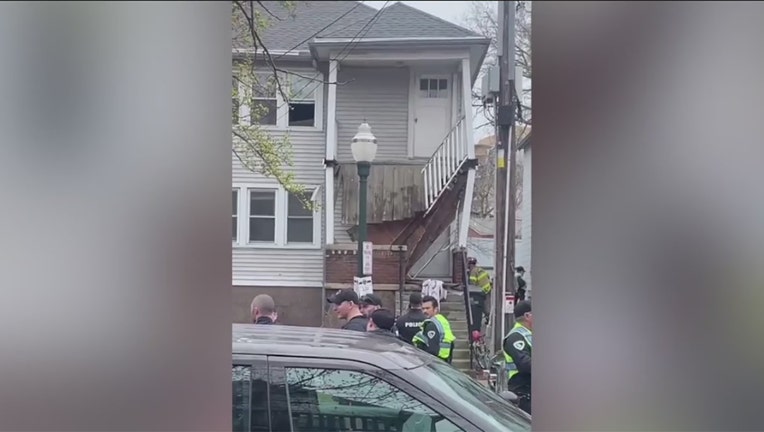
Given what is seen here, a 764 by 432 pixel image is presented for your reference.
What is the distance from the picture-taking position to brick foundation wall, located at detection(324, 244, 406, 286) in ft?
8.05

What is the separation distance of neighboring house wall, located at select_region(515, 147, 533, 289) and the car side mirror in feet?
2.01

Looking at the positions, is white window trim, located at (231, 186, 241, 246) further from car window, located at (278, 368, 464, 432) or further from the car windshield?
the car windshield

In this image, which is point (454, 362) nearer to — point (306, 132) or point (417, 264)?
point (417, 264)

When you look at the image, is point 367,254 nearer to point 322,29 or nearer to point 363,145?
point 363,145

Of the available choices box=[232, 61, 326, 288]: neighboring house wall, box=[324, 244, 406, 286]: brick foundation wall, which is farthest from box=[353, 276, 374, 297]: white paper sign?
box=[232, 61, 326, 288]: neighboring house wall

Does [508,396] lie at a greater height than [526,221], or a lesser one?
lesser

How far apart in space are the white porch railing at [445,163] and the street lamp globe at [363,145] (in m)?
0.25

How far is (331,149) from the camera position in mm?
2477

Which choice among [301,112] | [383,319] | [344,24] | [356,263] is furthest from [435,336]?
[344,24]

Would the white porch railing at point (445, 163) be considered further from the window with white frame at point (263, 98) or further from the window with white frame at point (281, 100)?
the window with white frame at point (263, 98)

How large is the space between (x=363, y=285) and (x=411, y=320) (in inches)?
16.0
